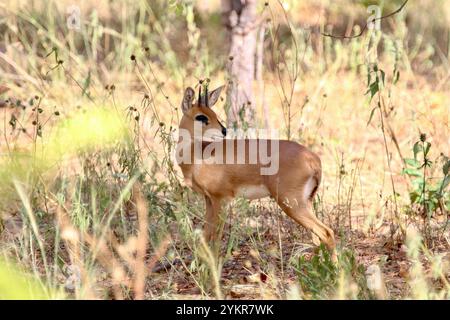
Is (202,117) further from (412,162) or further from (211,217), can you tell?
(412,162)

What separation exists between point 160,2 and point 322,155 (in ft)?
11.9

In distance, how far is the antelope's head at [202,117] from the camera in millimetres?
5551

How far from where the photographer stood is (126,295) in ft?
14.4

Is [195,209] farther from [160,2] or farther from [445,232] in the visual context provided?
[160,2]

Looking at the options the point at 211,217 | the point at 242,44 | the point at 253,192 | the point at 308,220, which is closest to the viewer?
the point at 308,220

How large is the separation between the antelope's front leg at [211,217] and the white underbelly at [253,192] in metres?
0.16

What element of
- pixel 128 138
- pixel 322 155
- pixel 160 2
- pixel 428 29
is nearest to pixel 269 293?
pixel 128 138

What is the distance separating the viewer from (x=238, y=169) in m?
5.42

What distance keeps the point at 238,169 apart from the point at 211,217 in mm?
367

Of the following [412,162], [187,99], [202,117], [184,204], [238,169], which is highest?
[187,99]

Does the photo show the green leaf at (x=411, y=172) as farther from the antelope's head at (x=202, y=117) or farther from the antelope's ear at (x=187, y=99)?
the antelope's ear at (x=187, y=99)

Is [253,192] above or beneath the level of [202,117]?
beneath

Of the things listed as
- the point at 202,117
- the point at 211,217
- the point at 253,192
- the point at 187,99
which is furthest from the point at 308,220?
the point at 187,99

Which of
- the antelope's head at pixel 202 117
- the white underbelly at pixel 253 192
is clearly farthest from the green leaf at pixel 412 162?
the antelope's head at pixel 202 117
